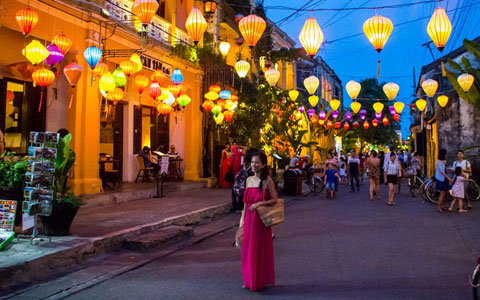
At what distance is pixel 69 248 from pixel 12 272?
1.03 m

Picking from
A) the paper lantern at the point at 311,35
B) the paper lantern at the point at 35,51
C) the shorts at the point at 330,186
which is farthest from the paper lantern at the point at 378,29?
the paper lantern at the point at 35,51

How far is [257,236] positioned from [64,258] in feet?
9.67

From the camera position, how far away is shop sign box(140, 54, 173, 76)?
42.4 feet

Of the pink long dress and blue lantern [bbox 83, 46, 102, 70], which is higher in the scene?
blue lantern [bbox 83, 46, 102, 70]

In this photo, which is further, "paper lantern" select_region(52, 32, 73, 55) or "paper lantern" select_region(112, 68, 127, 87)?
"paper lantern" select_region(112, 68, 127, 87)

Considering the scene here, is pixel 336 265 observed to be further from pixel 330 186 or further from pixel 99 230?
pixel 330 186

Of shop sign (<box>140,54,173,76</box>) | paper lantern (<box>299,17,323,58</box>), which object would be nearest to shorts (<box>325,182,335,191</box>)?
paper lantern (<box>299,17,323,58</box>)

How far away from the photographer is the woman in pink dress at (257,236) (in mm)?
4668

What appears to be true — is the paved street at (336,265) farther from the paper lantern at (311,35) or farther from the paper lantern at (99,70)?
the paper lantern at (99,70)

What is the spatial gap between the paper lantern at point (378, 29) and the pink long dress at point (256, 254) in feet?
20.7

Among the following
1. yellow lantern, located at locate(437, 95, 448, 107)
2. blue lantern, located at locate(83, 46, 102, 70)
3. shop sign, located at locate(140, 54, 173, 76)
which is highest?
shop sign, located at locate(140, 54, 173, 76)

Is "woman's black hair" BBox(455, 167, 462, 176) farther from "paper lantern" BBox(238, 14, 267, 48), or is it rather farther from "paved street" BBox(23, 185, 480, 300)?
"paper lantern" BBox(238, 14, 267, 48)

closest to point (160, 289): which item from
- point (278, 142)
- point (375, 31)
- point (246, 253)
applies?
point (246, 253)

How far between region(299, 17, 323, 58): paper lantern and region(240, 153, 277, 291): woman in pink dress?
580 cm
